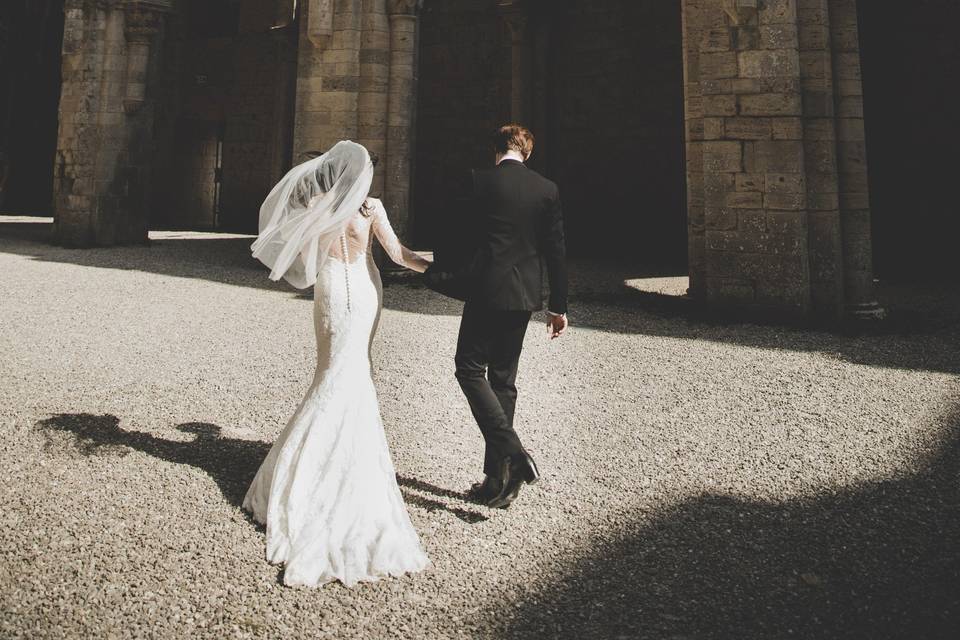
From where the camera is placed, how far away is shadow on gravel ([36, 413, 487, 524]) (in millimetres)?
2736

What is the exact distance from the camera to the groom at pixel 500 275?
2561 mm

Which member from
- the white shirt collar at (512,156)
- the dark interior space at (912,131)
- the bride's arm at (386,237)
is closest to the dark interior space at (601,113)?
the dark interior space at (912,131)

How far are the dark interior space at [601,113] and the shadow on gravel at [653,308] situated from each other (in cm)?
211

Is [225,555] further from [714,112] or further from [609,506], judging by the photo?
[714,112]

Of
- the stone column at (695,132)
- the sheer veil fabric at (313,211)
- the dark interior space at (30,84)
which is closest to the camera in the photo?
the sheer veil fabric at (313,211)

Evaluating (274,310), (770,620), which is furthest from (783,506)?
(274,310)

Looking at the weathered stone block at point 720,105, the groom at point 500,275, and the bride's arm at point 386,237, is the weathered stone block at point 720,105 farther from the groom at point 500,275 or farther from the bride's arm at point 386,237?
the bride's arm at point 386,237

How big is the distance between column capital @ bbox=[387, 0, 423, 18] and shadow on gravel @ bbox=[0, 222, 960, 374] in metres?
3.65

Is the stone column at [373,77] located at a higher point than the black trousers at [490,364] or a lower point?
higher

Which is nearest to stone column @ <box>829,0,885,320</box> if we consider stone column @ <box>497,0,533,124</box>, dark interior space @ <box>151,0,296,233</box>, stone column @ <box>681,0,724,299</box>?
A: stone column @ <box>681,0,724,299</box>

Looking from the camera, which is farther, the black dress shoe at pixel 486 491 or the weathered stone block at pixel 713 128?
the weathered stone block at pixel 713 128

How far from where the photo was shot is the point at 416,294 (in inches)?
345

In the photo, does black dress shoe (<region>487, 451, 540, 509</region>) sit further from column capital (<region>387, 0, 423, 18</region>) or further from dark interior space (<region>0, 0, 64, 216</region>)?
dark interior space (<region>0, 0, 64, 216</region>)

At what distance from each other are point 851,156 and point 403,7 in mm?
5999
